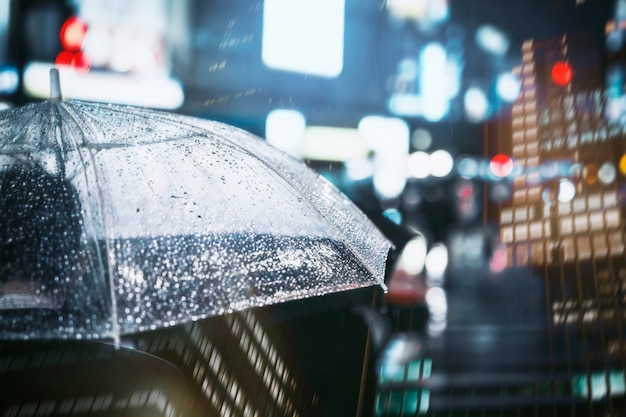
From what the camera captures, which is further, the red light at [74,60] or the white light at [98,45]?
the white light at [98,45]

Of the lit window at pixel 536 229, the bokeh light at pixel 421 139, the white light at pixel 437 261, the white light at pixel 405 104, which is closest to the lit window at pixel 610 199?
the lit window at pixel 536 229

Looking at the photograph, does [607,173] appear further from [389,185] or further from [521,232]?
[389,185]

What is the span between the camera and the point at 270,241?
1.69m

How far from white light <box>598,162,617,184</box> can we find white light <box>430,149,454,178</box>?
17022mm

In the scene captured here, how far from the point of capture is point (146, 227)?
1495 mm

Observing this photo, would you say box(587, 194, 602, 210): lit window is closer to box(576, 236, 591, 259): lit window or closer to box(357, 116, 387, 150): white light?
box(576, 236, 591, 259): lit window

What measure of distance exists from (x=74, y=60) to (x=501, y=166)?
16.1 meters

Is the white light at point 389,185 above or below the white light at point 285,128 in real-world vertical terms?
above

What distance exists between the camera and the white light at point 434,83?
62.0ft

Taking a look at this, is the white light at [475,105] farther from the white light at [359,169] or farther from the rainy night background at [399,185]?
the white light at [359,169]

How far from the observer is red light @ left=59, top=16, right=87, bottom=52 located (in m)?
10.2

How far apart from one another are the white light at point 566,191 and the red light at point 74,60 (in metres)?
8.24

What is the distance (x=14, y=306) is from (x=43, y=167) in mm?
417

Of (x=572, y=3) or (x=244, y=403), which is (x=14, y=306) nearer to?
(x=244, y=403)
